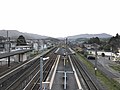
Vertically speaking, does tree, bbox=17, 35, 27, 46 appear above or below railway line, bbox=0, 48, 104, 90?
above

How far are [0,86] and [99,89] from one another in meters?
7.58

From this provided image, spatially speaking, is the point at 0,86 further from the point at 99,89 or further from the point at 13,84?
the point at 99,89

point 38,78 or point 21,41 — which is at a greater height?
point 21,41

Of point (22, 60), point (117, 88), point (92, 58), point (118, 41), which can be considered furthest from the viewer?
point (118, 41)

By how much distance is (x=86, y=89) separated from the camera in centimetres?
1559

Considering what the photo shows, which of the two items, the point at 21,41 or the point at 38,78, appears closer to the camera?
the point at 38,78

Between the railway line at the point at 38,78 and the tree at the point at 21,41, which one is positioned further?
the tree at the point at 21,41

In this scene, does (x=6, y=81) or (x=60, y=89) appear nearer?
(x=60, y=89)

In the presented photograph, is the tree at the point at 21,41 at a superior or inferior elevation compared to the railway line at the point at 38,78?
superior

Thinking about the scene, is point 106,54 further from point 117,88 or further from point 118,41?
point 117,88

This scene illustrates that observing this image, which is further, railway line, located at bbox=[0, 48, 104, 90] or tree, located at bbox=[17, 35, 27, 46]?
tree, located at bbox=[17, 35, 27, 46]

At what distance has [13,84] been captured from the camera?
16.7 meters

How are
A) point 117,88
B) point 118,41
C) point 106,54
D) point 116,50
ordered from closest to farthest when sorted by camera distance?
1. point 117,88
2. point 106,54
3. point 116,50
4. point 118,41

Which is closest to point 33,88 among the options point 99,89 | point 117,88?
point 99,89
